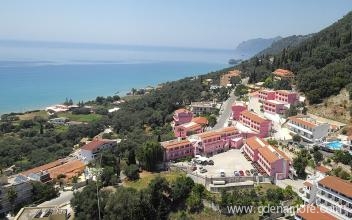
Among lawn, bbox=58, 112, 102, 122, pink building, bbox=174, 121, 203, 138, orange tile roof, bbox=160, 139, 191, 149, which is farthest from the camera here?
lawn, bbox=58, 112, 102, 122

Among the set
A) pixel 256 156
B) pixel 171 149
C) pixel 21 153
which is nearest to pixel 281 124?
pixel 256 156

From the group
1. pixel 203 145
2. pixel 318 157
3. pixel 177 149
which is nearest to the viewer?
pixel 318 157

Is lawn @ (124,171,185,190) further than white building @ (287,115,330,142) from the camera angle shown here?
No

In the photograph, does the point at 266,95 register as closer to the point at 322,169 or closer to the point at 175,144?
the point at 175,144

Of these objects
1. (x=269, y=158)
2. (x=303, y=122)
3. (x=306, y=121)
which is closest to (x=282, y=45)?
(x=306, y=121)

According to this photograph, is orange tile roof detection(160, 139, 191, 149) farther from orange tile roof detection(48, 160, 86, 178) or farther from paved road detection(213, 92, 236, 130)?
orange tile roof detection(48, 160, 86, 178)

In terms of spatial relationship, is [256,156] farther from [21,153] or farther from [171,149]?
[21,153]

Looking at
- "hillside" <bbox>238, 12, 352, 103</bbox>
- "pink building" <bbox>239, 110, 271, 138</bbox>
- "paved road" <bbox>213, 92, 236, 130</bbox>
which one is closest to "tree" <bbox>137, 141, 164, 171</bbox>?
"pink building" <bbox>239, 110, 271, 138</bbox>
